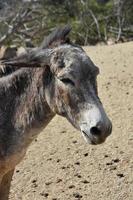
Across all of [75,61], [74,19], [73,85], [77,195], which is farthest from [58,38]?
[74,19]

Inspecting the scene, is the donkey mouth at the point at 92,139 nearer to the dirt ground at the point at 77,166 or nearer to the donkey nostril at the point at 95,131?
the donkey nostril at the point at 95,131

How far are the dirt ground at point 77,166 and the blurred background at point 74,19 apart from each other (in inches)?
326

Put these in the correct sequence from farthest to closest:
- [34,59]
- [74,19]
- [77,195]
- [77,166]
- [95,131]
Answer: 1. [74,19]
2. [77,166]
3. [77,195]
4. [34,59]
5. [95,131]

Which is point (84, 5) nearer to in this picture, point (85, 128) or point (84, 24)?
point (84, 24)

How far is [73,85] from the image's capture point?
4.37m

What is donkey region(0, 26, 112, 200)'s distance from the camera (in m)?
4.33

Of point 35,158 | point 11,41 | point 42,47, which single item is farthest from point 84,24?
point 42,47

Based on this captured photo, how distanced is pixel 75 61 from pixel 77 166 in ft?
10.1

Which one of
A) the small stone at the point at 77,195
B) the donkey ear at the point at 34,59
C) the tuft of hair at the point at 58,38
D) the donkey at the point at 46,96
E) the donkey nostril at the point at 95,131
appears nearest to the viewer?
the donkey nostril at the point at 95,131

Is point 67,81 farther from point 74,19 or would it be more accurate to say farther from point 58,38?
point 74,19

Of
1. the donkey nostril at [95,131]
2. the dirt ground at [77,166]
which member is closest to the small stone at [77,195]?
the dirt ground at [77,166]

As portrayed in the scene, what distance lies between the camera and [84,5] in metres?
19.5

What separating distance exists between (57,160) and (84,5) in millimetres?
12812

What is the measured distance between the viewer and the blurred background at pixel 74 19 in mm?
17234
